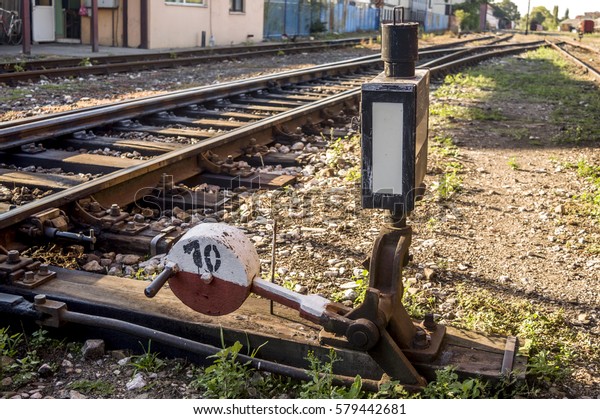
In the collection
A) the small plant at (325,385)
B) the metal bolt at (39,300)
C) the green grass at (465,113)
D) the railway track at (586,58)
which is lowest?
the small plant at (325,385)

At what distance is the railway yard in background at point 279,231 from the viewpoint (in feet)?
8.84

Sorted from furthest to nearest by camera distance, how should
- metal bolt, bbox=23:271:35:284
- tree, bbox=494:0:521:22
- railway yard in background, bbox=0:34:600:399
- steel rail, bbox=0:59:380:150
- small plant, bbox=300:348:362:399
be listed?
tree, bbox=494:0:521:22, steel rail, bbox=0:59:380:150, metal bolt, bbox=23:271:35:284, railway yard in background, bbox=0:34:600:399, small plant, bbox=300:348:362:399

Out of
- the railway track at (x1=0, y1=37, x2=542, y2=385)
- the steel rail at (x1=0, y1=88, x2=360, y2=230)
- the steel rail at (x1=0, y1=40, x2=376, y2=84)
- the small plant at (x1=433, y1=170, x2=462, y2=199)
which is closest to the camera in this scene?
the railway track at (x1=0, y1=37, x2=542, y2=385)

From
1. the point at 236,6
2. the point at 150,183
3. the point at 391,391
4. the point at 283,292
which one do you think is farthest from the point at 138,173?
the point at 236,6

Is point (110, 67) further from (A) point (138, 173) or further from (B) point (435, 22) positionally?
(B) point (435, 22)

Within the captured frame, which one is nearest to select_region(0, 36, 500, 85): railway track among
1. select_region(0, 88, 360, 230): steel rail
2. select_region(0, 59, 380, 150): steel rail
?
select_region(0, 59, 380, 150): steel rail

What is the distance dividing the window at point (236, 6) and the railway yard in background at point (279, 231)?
19003mm

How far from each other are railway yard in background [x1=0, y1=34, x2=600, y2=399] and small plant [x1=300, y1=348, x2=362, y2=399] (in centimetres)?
1

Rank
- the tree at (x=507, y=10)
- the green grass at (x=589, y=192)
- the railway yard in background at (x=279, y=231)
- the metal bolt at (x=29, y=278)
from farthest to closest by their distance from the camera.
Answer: the tree at (x=507, y=10), the green grass at (x=589, y=192), the metal bolt at (x=29, y=278), the railway yard in background at (x=279, y=231)

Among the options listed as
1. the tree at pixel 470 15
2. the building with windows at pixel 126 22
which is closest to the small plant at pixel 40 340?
the building with windows at pixel 126 22

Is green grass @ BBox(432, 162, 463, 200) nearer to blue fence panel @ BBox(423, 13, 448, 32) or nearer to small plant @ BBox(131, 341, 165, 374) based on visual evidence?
small plant @ BBox(131, 341, 165, 374)

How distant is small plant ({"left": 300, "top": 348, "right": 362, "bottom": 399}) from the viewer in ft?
7.97

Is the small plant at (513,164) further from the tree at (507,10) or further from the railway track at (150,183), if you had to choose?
→ the tree at (507,10)
